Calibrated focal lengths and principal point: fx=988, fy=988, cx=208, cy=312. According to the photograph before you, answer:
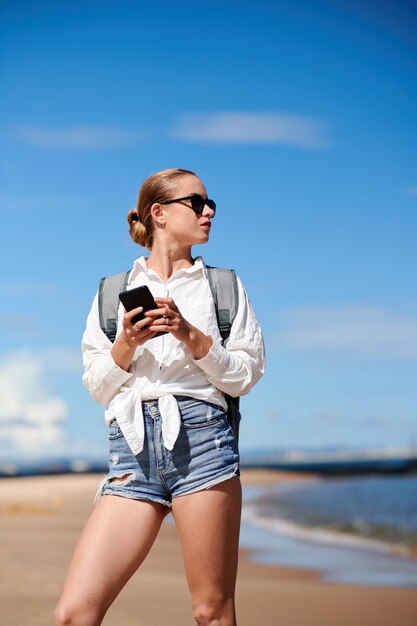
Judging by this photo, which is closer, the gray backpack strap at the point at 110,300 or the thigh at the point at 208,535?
the thigh at the point at 208,535

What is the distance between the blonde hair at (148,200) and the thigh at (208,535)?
1.01 m

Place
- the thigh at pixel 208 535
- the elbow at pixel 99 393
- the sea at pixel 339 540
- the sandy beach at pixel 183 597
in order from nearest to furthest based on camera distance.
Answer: the thigh at pixel 208 535
the elbow at pixel 99 393
the sandy beach at pixel 183 597
the sea at pixel 339 540

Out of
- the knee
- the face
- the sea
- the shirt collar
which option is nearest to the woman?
the knee

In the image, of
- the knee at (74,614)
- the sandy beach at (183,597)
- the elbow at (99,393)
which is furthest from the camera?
the sandy beach at (183,597)

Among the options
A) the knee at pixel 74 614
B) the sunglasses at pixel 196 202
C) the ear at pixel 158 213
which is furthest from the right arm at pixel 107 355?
the knee at pixel 74 614

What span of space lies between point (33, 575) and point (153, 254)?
242 inches

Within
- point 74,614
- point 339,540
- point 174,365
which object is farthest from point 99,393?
point 339,540

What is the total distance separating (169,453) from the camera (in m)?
3.38

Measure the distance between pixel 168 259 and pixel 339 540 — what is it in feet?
39.9

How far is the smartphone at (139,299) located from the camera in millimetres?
3281

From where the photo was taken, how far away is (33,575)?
29.8 ft

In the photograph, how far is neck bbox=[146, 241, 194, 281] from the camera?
3.67 metres

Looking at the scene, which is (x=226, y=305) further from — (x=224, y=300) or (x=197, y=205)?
(x=197, y=205)

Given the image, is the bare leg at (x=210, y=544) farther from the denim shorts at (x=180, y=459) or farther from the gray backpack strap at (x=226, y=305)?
the gray backpack strap at (x=226, y=305)
